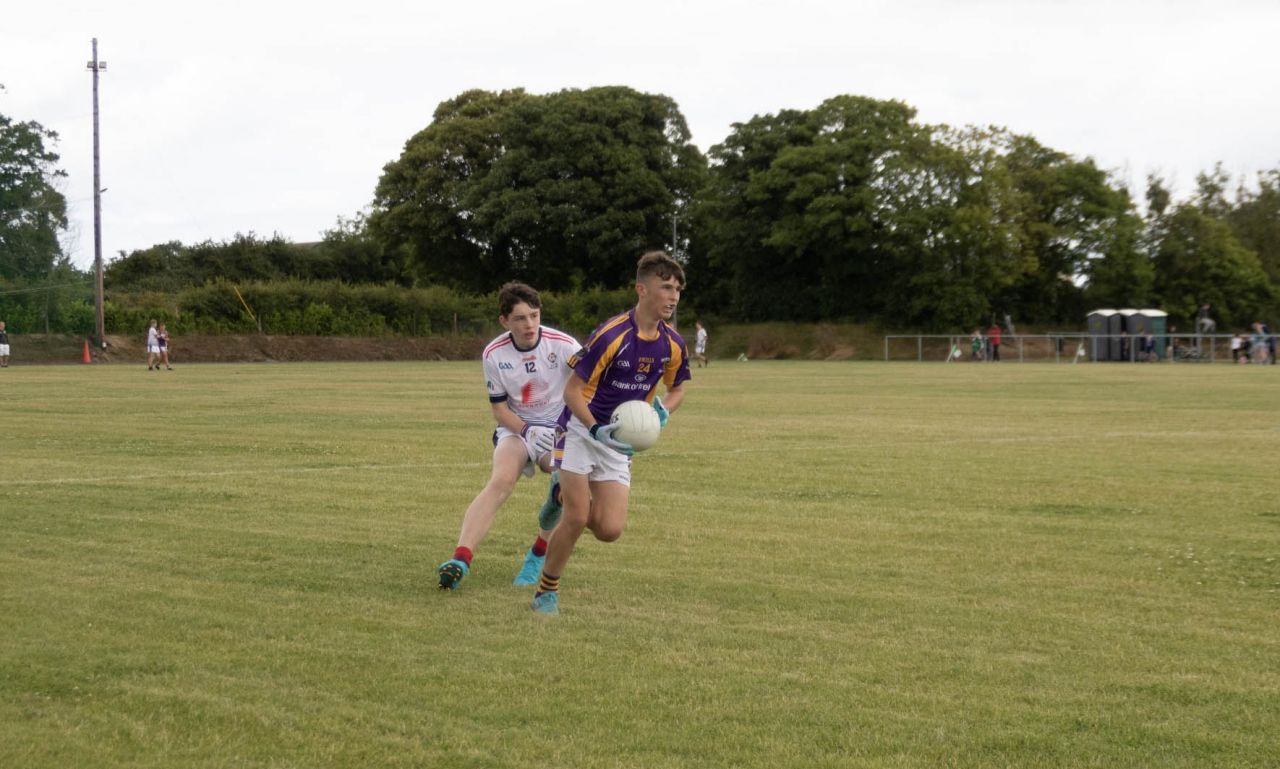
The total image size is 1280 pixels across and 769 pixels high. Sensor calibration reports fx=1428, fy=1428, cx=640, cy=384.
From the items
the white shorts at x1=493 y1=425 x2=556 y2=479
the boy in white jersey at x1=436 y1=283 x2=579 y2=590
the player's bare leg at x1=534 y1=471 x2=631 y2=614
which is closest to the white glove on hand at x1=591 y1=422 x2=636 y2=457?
the player's bare leg at x1=534 y1=471 x2=631 y2=614

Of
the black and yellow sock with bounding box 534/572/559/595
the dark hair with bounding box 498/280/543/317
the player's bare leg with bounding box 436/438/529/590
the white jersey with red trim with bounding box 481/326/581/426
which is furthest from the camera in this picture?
the white jersey with red trim with bounding box 481/326/581/426

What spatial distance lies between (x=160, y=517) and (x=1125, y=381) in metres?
35.1

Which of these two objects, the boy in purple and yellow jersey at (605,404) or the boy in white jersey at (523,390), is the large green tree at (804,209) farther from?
the boy in purple and yellow jersey at (605,404)

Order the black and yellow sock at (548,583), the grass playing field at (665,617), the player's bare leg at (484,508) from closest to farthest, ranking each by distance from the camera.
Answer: the grass playing field at (665,617) < the black and yellow sock at (548,583) < the player's bare leg at (484,508)

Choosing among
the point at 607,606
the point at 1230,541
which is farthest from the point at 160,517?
the point at 1230,541

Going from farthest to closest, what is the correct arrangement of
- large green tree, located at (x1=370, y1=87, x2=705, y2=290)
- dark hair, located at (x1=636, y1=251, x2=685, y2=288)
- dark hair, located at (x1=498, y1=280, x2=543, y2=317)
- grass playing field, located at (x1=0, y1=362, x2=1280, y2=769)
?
large green tree, located at (x1=370, y1=87, x2=705, y2=290), dark hair, located at (x1=498, y1=280, x2=543, y2=317), dark hair, located at (x1=636, y1=251, x2=685, y2=288), grass playing field, located at (x1=0, y1=362, x2=1280, y2=769)

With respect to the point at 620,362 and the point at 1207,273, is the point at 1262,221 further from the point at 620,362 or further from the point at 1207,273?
the point at 620,362

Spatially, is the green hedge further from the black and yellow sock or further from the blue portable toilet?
the black and yellow sock

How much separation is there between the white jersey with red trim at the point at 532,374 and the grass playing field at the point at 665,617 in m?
1.04

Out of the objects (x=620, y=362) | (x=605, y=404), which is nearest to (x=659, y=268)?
(x=620, y=362)

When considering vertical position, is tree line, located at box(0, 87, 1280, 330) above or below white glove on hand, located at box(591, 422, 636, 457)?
above

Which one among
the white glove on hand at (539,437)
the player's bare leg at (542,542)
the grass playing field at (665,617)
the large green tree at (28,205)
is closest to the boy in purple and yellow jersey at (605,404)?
the grass playing field at (665,617)

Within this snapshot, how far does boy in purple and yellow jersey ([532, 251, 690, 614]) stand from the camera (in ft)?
25.2

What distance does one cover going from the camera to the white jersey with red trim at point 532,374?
9.11m
